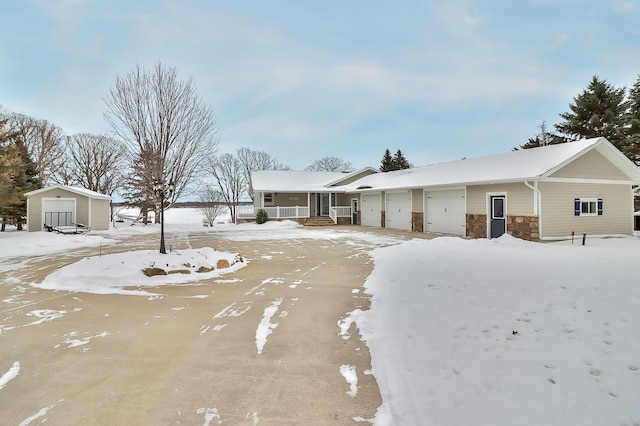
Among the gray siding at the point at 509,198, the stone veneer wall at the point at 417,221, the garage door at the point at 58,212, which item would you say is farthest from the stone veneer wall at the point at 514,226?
the garage door at the point at 58,212

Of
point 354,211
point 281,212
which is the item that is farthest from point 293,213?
point 354,211

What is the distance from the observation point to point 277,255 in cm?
1006

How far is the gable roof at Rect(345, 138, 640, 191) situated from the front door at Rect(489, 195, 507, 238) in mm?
985

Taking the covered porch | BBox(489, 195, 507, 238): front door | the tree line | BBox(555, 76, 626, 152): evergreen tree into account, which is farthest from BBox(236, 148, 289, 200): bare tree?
BBox(555, 76, 626, 152): evergreen tree

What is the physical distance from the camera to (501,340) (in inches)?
135

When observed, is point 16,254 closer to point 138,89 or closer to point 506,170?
point 138,89

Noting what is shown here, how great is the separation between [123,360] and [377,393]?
2.60 metres

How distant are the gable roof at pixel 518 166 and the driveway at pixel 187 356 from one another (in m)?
9.96

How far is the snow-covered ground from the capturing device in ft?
7.68

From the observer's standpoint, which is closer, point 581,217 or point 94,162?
point 581,217

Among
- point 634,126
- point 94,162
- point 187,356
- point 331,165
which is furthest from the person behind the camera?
point 331,165

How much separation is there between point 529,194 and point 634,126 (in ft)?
49.8

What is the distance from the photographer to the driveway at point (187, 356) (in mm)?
2424

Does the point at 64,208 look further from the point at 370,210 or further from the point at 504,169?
the point at 504,169
